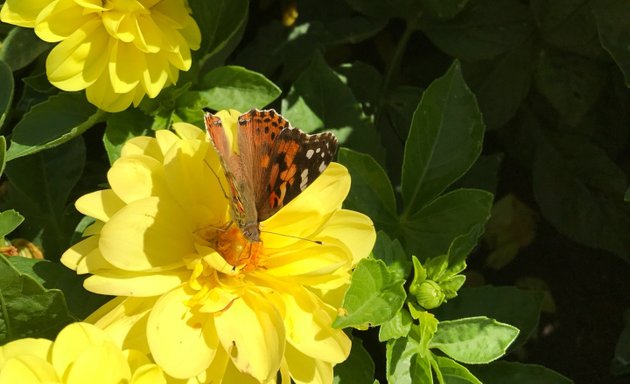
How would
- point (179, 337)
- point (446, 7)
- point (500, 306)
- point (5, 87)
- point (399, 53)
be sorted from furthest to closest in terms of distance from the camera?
point (399, 53), point (446, 7), point (500, 306), point (5, 87), point (179, 337)

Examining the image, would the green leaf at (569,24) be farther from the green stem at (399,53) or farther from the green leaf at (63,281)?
the green leaf at (63,281)

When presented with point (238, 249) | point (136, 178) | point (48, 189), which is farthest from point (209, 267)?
point (48, 189)

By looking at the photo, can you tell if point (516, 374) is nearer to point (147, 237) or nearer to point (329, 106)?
point (329, 106)

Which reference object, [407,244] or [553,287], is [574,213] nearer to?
[553,287]

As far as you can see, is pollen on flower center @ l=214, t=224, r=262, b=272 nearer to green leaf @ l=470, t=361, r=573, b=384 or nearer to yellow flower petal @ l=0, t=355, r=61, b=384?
yellow flower petal @ l=0, t=355, r=61, b=384

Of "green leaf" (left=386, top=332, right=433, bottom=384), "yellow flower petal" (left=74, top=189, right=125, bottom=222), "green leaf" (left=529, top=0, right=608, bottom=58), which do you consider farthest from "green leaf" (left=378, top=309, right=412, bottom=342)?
"green leaf" (left=529, top=0, right=608, bottom=58)
